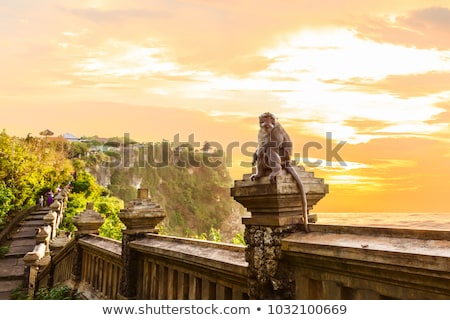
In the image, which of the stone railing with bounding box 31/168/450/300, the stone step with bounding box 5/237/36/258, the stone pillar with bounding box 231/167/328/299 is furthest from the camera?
the stone step with bounding box 5/237/36/258

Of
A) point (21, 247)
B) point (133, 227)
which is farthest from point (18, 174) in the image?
point (133, 227)

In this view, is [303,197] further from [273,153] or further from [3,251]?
[3,251]

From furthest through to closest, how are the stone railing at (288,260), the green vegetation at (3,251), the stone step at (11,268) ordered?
the green vegetation at (3,251) → the stone step at (11,268) → the stone railing at (288,260)

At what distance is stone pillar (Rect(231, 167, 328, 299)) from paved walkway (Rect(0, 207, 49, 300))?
13705mm

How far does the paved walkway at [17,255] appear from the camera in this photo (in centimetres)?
1562

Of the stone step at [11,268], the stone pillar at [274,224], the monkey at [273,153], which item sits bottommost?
the stone step at [11,268]

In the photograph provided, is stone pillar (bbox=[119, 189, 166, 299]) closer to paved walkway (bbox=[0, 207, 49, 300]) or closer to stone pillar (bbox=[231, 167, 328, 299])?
stone pillar (bbox=[231, 167, 328, 299])

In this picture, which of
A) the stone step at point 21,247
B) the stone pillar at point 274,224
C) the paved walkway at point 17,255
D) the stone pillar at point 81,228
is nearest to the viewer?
the stone pillar at point 274,224

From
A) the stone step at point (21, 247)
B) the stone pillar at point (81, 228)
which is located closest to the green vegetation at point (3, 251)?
the stone step at point (21, 247)

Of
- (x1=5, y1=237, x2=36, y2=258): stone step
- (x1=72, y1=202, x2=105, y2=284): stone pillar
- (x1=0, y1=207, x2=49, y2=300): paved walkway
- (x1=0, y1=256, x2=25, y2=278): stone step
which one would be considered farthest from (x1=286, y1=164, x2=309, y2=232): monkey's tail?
(x1=5, y1=237, x2=36, y2=258): stone step

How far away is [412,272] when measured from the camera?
2.02 meters

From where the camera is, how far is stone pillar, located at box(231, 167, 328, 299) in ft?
9.60

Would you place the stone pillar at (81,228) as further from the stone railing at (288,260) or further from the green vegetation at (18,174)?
the green vegetation at (18,174)

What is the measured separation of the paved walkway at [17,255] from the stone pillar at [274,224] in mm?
13705
